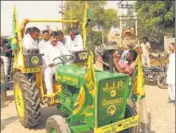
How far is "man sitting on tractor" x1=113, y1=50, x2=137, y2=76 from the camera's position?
699cm

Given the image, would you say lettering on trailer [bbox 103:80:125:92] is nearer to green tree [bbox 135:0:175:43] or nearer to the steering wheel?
the steering wheel

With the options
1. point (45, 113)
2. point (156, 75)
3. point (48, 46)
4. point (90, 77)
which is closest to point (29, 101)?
point (48, 46)

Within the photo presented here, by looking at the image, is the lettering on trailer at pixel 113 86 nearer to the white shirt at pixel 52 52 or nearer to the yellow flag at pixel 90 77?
the yellow flag at pixel 90 77

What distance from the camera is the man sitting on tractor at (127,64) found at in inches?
275

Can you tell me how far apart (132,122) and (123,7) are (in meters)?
23.9

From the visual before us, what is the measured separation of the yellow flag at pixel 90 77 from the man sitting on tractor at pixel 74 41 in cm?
260

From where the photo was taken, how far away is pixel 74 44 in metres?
7.43

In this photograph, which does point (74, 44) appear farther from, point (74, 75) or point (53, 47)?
point (74, 75)

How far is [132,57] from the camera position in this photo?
7375mm

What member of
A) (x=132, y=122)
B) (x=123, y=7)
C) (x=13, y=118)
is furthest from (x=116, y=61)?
(x=123, y=7)

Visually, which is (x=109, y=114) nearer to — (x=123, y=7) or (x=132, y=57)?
(x=132, y=57)

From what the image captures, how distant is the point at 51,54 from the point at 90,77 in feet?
Answer: 7.31

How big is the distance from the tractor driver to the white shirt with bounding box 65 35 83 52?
1.24ft

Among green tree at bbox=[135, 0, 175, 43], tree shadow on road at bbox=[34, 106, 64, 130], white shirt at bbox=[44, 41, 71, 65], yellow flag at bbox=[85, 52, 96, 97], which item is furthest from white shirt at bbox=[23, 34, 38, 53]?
green tree at bbox=[135, 0, 175, 43]
